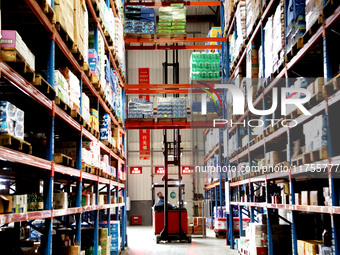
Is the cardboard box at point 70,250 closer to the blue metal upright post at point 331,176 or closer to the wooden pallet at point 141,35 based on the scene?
the blue metal upright post at point 331,176

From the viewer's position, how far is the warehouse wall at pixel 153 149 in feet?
83.6

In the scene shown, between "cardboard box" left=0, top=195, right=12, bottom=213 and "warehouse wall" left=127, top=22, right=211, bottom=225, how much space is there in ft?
69.9

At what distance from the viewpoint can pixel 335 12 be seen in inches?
187

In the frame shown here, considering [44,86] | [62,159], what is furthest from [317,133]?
[44,86]

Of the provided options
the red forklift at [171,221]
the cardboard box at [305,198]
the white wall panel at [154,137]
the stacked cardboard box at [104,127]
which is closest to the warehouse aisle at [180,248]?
the red forklift at [171,221]

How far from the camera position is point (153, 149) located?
26078mm

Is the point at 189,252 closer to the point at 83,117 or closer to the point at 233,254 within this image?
the point at 233,254

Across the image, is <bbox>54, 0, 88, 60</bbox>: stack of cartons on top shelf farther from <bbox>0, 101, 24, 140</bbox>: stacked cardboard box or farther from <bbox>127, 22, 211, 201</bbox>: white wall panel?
<bbox>127, 22, 211, 201</bbox>: white wall panel

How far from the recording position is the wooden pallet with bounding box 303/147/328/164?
16.6ft

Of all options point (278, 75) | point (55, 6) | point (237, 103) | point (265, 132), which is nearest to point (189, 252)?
point (237, 103)

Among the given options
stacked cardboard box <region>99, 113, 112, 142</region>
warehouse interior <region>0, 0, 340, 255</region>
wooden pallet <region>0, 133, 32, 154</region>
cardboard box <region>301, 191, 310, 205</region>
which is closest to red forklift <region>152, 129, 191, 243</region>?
warehouse interior <region>0, 0, 340, 255</region>

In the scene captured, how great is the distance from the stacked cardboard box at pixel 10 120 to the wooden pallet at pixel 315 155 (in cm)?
333

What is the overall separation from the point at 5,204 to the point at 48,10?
215 cm

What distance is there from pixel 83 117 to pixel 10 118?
2.80 m
